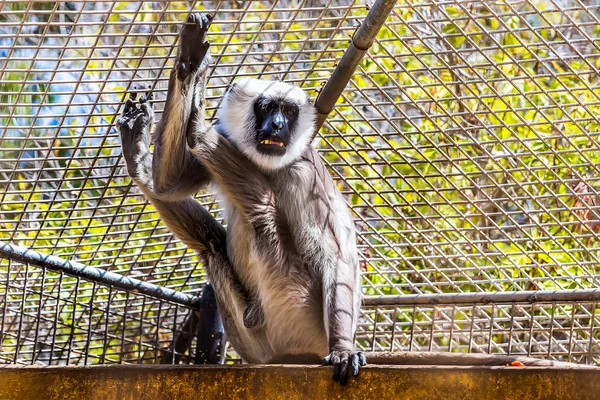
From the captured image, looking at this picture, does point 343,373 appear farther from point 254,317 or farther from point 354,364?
point 254,317

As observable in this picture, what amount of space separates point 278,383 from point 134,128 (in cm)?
178

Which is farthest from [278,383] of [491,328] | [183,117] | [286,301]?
[491,328]

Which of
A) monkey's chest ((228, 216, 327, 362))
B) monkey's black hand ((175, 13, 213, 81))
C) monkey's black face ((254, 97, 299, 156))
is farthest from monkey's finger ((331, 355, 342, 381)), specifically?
monkey's black hand ((175, 13, 213, 81))

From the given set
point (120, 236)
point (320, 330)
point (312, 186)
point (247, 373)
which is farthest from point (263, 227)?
point (247, 373)

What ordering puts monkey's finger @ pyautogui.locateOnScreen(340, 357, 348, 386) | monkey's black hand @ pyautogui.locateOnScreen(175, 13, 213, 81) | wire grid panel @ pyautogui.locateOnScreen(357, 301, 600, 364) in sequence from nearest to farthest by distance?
1. monkey's finger @ pyautogui.locateOnScreen(340, 357, 348, 386)
2. monkey's black hand @ pyautogui.locateOnScreen(175, 13, 213, 81)
3. wire grid panel @ pyautogui.locateOnScreen(357, 301, 600, 364)

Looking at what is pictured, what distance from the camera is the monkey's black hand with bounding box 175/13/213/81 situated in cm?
355

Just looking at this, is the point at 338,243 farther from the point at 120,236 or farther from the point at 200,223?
the point at 120,236

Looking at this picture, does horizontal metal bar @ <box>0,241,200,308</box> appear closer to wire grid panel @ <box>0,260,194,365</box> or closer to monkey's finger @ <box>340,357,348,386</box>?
wire grid panel @ <box>0,260,194,365</box>

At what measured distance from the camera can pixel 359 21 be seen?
3.82 m

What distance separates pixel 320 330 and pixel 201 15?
162cm

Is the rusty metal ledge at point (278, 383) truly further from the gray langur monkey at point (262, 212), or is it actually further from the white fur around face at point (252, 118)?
the white fur around face at point (252, 118)

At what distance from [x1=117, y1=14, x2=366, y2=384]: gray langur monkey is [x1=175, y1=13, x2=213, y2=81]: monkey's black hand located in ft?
0.94

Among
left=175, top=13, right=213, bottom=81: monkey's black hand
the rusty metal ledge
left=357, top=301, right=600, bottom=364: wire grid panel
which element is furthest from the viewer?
left=357, top=301, right=600, bottom=364: wire grid panel

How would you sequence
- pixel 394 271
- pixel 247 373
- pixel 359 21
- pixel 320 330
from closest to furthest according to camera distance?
1. pixel 247 373
2. pixel 359 21
3. pixel 320 330
4. pixel 394 271
